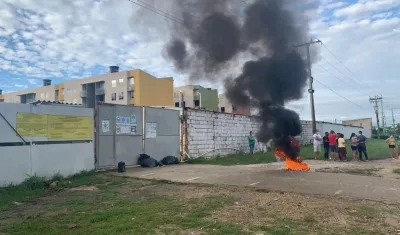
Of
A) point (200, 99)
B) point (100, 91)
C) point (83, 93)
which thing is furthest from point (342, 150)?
point (83, 93)

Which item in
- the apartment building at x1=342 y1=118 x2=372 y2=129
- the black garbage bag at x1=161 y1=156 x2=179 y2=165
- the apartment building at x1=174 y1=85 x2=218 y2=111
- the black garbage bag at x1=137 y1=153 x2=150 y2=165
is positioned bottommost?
the black garbage bag at x1=161 y1=156 x2=179 y2=165

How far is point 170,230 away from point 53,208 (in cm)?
304

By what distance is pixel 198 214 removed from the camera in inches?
224

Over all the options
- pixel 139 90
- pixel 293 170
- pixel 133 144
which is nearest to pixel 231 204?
pixel 293 170

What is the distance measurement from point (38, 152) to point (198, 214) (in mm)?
6634

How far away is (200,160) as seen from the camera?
54.7 ft

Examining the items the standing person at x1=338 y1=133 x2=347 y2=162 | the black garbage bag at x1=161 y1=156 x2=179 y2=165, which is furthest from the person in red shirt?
the black garbage bag at x1=161 y1=156 x2=179 y2=165

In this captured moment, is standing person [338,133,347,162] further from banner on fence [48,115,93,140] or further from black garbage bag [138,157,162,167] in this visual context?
banner on fence [48,115,93,140]

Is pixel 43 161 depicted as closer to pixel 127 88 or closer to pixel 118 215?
pixel 118 215

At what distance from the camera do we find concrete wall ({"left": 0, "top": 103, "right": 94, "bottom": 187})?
927 centimetres

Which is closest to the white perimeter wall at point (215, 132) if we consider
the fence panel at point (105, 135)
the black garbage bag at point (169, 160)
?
the black garbage bag at point (169, 160)

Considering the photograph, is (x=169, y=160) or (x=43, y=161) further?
(x=169, y=160)

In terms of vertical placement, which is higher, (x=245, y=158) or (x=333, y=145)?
(x=333, y=145)

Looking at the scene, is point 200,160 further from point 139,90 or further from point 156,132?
point 139,90
